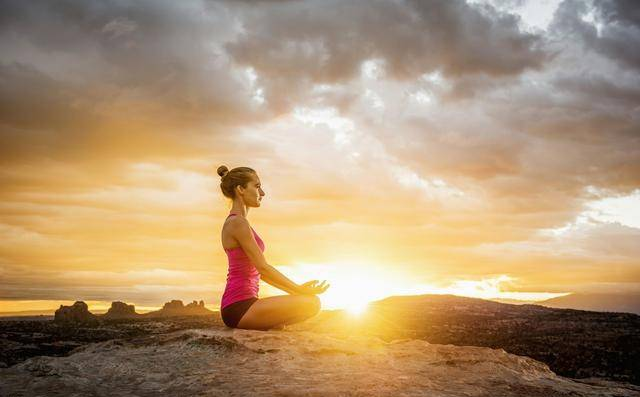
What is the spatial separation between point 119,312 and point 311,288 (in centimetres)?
5320

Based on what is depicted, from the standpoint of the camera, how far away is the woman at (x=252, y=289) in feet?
22.1

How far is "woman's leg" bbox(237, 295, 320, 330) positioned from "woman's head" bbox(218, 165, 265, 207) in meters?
1.63

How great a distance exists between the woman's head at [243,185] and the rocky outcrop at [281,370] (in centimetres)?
210

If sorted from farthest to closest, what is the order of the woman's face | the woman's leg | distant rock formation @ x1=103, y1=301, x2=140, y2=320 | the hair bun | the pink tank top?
distant rock formation @ x1=103, y1=301, x2=140, y2=320 → the hair bun → the woman's face → the pink tank top → the woman's leg

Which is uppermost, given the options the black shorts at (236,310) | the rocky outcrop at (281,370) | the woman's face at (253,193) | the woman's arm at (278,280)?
the woman's face at (253,193)

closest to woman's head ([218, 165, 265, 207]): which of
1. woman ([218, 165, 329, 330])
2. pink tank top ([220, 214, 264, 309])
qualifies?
woman ([218, 165, 329, 330])

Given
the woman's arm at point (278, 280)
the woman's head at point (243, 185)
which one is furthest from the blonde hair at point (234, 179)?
the woman's arm at point (278, 280)

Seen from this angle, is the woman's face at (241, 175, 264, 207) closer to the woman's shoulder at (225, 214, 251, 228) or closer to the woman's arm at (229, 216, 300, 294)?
the woman's shoulder at (225, 214, 251, 228)

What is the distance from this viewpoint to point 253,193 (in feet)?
24.4

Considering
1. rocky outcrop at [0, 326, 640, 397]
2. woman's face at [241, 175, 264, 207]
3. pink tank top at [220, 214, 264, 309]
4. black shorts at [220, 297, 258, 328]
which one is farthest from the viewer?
woman's face at [241, 175, 264, 207]

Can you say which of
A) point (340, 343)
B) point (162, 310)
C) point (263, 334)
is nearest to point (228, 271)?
point (263, 334)

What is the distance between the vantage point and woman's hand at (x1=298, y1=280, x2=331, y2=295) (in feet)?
22.4

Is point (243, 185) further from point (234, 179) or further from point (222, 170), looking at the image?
point (222, 170)

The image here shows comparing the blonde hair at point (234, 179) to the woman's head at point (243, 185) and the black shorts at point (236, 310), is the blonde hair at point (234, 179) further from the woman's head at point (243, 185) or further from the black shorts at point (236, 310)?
the black shorts at point (236, 310)
